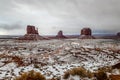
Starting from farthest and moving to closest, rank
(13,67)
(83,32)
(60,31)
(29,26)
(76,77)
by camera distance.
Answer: (60,31) → (83,32) → (29,26) → (13,67) → (76,77)

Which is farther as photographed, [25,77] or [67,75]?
[67,75]

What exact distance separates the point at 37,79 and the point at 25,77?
35.2 inches

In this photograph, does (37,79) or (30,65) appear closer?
(37,79)

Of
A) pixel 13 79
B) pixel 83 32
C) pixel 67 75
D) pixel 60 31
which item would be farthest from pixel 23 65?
pixel 60 31

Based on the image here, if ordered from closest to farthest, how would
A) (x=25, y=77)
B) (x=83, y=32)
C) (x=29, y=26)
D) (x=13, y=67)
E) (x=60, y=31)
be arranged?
1. (x=25, y=77)
2. (x=13, y=67)
3. (x=29, y=26)
4. (x=83, y=32)
5. (x=60, y=31)

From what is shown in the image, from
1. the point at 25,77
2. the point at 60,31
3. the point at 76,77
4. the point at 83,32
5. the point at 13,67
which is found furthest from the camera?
the point at 60,31

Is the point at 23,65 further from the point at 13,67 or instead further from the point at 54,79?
the point at 54,79

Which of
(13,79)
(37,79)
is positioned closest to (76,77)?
(37,79)

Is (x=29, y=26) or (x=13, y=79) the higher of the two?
(x=29, y=26)

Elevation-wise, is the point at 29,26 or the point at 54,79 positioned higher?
the point at 29,26

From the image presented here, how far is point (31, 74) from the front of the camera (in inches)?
564

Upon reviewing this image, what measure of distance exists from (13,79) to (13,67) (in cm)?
527

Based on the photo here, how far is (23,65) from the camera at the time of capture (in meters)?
20.9

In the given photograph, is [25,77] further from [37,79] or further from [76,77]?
[76,77]
